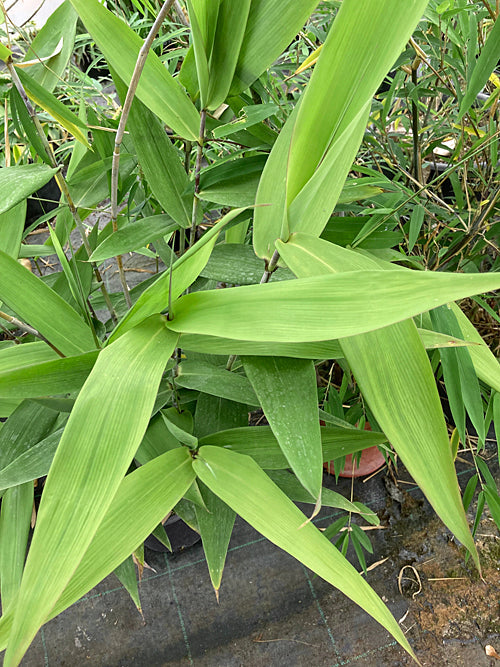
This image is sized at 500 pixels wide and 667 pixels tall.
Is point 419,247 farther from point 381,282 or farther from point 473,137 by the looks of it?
point 381,282

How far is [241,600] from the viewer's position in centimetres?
85

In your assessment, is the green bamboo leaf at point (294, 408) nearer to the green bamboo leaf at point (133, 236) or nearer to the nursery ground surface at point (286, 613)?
the green bamboo leaf at point (133, 236)

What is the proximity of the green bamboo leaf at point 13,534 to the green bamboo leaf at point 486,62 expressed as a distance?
0.59 metres

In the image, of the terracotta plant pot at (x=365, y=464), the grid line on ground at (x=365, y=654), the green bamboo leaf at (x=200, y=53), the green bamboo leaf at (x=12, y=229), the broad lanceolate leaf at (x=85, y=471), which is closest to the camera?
the broad lanceolate leaf at (x=85, y=471)

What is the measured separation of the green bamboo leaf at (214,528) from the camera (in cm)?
45

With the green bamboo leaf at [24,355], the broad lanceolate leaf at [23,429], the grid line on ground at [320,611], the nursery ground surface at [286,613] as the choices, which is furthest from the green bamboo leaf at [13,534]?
the grid line on ground at [320,611]

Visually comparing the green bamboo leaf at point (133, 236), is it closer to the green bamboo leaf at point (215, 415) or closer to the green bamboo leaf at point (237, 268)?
the green bamboo leaf at point (237, 268)

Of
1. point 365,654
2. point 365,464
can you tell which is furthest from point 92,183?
point 365,654

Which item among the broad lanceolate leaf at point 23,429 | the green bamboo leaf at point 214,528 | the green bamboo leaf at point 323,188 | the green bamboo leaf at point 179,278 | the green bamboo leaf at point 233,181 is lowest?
the green bamboo leaf at point 214,528

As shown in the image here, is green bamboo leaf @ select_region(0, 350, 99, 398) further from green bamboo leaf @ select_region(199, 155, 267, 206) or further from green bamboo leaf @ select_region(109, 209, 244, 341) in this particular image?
green bamboo leaf @ select_region(199, 155, 267, 206)

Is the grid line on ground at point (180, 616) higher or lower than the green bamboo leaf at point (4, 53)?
lower

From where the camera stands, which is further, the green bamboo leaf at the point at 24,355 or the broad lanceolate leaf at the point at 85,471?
the green bamboo leaf at the point at 24,355

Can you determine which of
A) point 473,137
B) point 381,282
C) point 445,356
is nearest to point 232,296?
point 381,282

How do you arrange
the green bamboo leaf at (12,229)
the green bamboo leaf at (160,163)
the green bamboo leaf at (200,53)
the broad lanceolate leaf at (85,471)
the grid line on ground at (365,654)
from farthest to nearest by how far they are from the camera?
the grid line on ground at (365,654) < the green bamboo leaf at (12,229) < the green bamboo leaf at (160,163) < the green bamboo leaf at (200,53) < the broad lanceolate leaf at (85,471)
